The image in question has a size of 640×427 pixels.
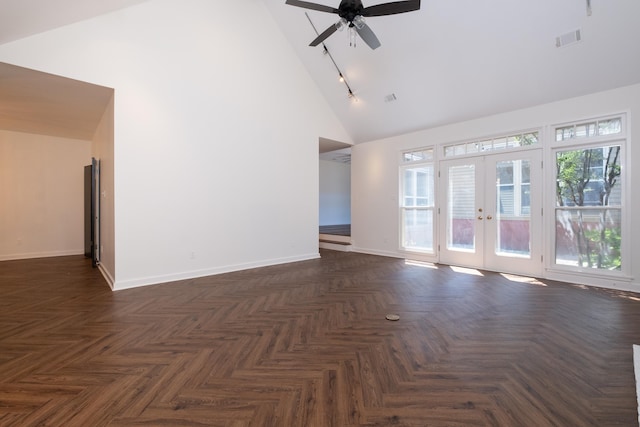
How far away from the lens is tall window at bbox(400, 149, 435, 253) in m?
6.03

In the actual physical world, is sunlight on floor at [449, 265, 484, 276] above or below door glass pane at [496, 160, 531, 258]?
below

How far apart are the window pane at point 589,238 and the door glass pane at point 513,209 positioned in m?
0.42

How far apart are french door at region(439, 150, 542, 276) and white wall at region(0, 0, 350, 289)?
2.75m

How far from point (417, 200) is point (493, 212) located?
1.52 m

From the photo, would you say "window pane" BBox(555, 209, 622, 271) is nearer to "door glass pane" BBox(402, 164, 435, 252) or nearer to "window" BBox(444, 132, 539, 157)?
"window" BBox(444, 132, 539, 157)

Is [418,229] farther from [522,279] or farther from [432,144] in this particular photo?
[522,279]

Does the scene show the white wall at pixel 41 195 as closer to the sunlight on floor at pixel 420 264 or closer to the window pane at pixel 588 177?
the sunlight on floor at pixel 420 264

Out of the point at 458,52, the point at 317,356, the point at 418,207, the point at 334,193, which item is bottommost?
the point at 317,356

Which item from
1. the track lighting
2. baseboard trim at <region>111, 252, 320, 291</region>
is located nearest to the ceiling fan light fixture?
the track lighting

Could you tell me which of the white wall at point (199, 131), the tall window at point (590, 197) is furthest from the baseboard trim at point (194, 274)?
the tall window at point (590, 197)

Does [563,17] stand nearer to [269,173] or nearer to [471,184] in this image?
[471,184]

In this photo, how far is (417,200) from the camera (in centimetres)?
625

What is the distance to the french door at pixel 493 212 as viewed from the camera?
15.2 feet

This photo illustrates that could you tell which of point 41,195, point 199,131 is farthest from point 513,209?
point 41,195
